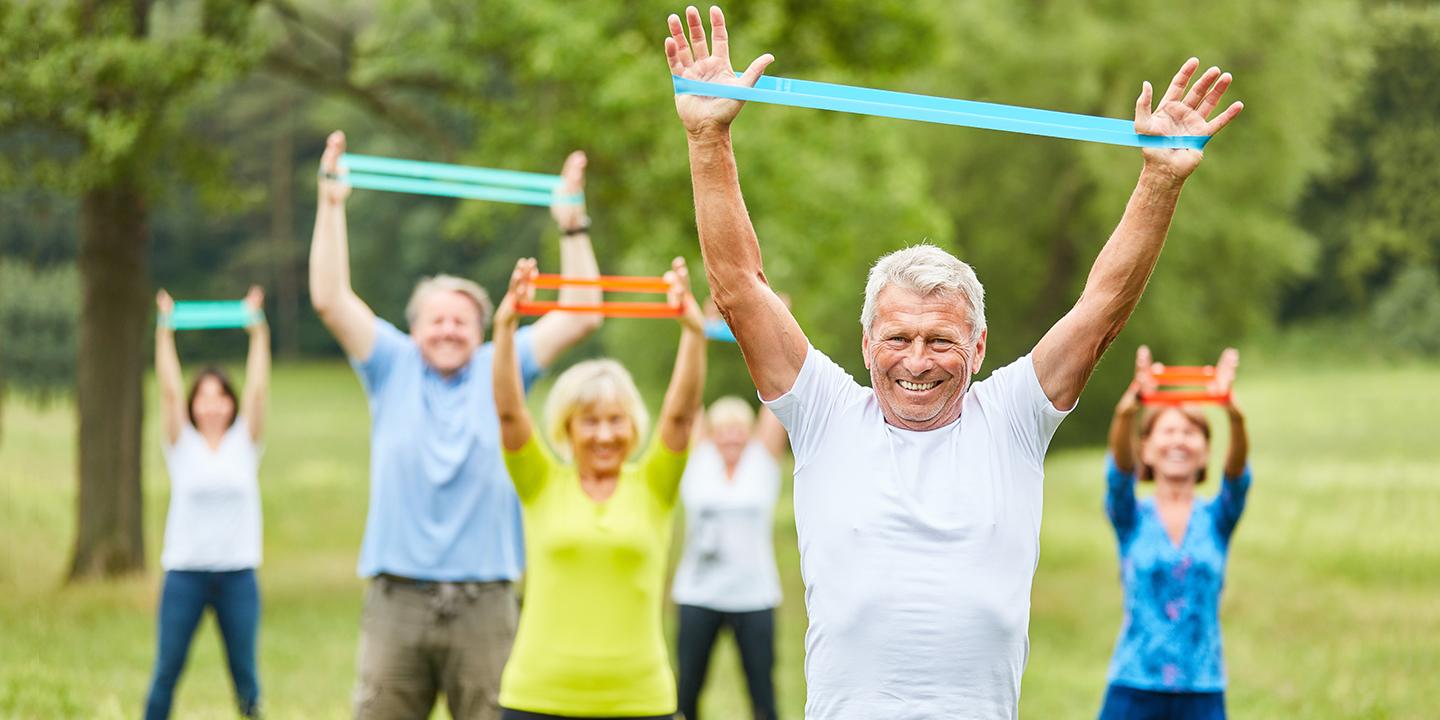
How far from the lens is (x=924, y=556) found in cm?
325

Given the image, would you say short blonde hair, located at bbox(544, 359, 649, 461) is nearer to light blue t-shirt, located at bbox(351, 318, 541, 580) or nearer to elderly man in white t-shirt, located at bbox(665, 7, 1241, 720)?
light blue t-shirt, located at bbox(351, 318, 541, 580)

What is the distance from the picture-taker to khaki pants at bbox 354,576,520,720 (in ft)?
18.4

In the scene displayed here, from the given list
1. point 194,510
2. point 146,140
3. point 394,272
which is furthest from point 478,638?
point 394,272

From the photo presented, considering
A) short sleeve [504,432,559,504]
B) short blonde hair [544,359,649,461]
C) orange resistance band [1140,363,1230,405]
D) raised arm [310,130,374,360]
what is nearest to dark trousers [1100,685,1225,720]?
orange resistance band [1140,363,1230,405]

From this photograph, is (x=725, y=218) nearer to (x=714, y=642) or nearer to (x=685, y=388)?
(x=685, y=388)

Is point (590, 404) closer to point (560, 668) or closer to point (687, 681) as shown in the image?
point (560, 668)

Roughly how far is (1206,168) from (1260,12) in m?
2.78

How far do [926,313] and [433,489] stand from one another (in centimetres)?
291

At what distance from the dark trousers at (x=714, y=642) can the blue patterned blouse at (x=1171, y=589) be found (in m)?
2.93

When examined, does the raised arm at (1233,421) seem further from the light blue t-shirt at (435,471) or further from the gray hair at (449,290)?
the gray hair at (449,290)

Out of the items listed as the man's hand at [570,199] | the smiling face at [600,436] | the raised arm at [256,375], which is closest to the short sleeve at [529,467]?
the smiling face at [600,436]

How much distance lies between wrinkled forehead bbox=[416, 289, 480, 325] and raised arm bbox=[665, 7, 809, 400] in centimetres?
266

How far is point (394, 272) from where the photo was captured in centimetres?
5559

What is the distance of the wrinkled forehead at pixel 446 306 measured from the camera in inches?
232
